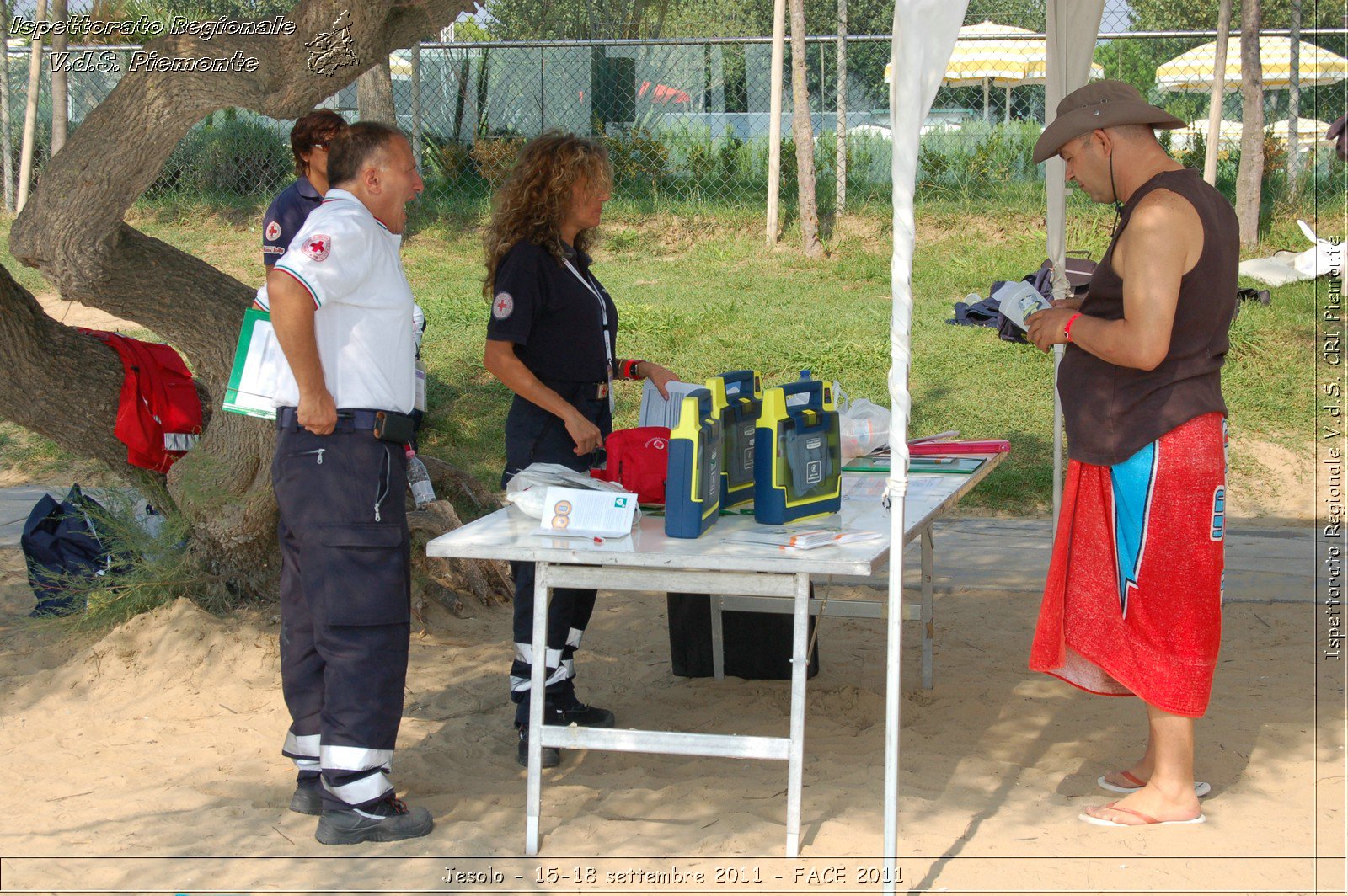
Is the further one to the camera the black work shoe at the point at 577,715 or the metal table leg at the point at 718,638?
the metal table leg at the point at 718,638

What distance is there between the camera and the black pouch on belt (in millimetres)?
3209

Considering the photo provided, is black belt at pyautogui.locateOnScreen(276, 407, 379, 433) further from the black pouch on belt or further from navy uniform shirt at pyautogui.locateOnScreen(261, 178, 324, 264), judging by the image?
navy uniform shirt at pyautogui.locateOnScreen(261, 178, 324, 264)

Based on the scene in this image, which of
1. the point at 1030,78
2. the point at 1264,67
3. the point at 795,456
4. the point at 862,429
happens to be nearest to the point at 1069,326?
the point at 795,456

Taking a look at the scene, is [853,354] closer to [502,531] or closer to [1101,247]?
[1101,247]

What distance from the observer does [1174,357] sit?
3.13m

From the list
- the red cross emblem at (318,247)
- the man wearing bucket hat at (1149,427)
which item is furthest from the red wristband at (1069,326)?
the red cross emblem at (318,247)

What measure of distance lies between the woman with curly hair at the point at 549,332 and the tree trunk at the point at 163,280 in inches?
35.3

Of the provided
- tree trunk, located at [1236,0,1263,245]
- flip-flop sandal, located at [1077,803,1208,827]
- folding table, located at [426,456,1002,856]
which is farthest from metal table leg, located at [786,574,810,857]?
tree trunk, located at [1236,0,1263,245]

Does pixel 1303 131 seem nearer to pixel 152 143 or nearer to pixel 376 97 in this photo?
pixel 376 97

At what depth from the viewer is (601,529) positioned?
3.16 m

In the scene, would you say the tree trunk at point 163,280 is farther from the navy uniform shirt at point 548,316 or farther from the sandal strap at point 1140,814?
the sandal strap at point 1140,814

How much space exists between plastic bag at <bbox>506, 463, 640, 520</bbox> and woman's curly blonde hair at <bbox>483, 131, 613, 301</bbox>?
70 centimetres

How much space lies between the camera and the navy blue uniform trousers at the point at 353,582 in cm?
320

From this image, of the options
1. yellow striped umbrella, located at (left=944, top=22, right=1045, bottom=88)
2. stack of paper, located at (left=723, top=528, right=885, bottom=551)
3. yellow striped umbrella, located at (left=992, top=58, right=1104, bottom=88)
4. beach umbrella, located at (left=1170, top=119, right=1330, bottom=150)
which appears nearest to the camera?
stack of paper, located at (left=723, top=528, right=885, bottom=551)
